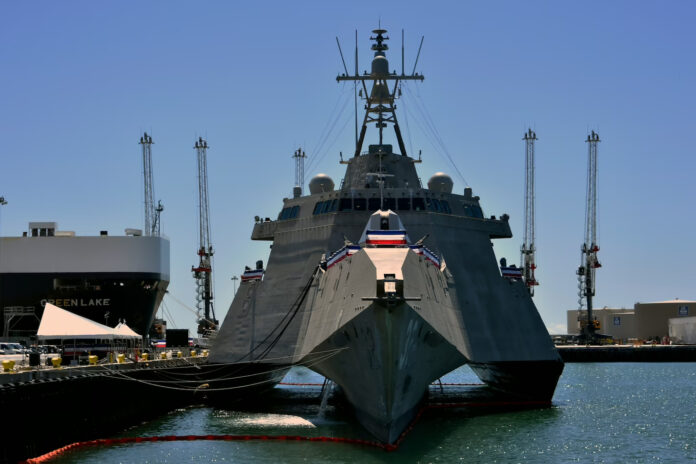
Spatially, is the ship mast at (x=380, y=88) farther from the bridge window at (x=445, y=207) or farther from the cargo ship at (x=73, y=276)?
the cargo ship at (x=73, y=276)

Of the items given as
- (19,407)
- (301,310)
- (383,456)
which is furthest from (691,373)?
(19,407)

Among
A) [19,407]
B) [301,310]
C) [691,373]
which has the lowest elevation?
[691,373]

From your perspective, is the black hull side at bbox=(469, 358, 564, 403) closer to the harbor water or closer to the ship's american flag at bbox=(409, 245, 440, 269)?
the harbor water

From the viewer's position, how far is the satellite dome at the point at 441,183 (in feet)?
154

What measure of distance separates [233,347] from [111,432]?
7.53 m

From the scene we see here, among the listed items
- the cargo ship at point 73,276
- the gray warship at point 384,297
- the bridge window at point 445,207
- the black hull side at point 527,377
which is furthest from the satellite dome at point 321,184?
the cargo ship at point 73,276

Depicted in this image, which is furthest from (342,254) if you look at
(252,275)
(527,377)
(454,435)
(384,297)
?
(527,377)

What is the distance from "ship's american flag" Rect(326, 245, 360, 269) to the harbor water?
6498 millimetres

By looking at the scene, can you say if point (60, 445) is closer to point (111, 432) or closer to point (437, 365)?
point (111, 432)

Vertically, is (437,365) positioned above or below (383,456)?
above

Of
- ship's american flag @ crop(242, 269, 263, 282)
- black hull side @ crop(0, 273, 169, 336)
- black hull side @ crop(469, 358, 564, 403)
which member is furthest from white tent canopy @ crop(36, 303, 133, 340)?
black hull side @ crop(0, 273, 169, 336)

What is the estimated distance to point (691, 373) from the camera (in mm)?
81875

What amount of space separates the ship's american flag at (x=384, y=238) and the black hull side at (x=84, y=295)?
174 ft

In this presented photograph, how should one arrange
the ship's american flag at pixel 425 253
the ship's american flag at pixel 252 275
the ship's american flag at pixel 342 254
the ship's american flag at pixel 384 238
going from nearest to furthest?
the ship's american flag at pixel 384 238 → the ship's american flag at pixel 425 253 → the ship's american flag at pixel 342 254 → the ship's american flag at pixel 252 275
